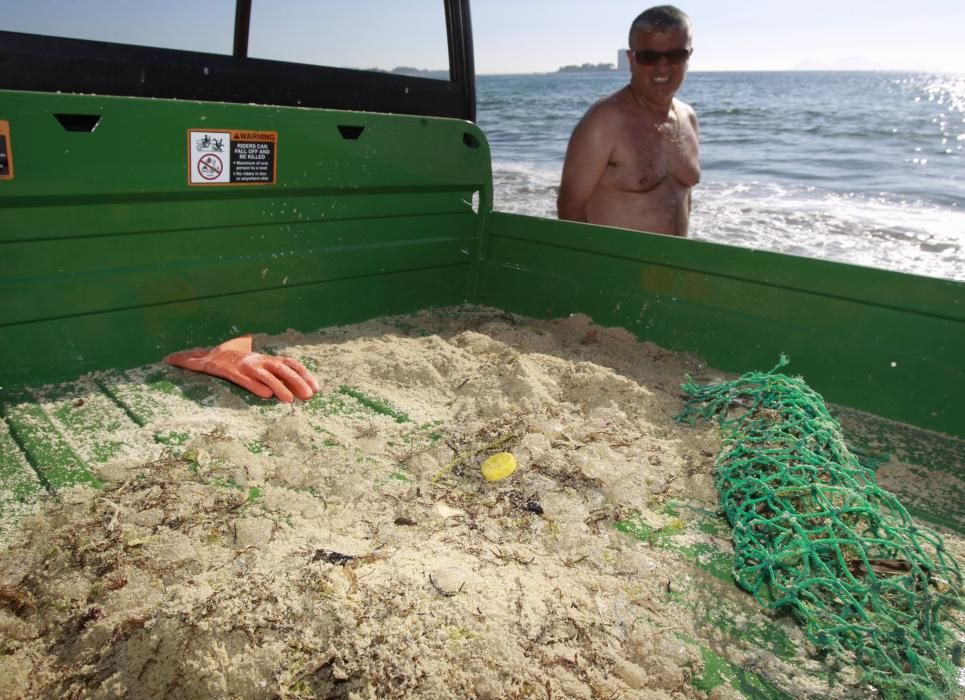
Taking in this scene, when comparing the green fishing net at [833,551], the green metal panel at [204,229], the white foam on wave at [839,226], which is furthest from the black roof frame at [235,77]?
the white foam on wave at [839,226]

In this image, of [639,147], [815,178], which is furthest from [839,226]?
[639,147]

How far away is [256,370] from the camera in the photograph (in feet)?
8.50

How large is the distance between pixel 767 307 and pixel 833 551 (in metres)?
1.23

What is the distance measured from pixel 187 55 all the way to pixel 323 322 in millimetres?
1192

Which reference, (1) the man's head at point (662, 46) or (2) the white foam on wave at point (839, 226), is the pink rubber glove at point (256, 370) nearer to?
(1) the man's head at point (662, 46)

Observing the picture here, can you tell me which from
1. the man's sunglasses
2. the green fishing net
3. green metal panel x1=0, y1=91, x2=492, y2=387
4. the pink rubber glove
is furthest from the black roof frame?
the green fishing net

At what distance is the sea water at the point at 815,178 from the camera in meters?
8.37

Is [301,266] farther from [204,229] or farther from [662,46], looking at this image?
[662,46]

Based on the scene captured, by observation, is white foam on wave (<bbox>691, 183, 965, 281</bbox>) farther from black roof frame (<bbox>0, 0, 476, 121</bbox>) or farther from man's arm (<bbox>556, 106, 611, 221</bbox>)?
black roof frame (<bbox>0, 0, 476, 121</bbox>)

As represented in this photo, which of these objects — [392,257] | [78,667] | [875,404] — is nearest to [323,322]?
[392,257]

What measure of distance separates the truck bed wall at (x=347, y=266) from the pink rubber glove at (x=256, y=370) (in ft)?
0.55

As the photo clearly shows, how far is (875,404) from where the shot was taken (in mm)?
2670

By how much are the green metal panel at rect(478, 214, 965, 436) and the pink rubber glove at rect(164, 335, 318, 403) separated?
1322 millimetres

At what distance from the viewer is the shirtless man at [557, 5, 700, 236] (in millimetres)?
3994
